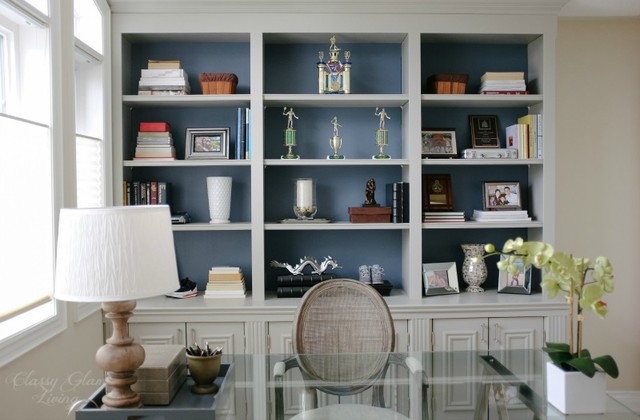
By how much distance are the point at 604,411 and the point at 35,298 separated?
212 cm

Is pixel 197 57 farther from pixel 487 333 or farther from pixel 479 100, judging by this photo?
pixel 487 333

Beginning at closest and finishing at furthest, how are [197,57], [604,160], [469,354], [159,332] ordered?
[469,354], [159,332], [197,57], [604,160]

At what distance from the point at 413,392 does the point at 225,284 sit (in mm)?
1642

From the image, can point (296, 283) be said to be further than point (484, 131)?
No

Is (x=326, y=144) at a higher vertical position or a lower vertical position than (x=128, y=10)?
lower

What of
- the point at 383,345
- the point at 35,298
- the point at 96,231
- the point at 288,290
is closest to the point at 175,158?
the point at 288,290

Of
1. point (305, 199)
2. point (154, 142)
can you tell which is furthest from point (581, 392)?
point (154, 142)

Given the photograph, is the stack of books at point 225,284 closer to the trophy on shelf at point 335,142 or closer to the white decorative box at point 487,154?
the trophy on shelf at point 335,142

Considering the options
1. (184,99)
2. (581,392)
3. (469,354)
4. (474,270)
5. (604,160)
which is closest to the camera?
(581,392)

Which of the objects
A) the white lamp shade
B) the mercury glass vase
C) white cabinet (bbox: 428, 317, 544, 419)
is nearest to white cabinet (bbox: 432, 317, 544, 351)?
white cabinet (bbox: 428, 317, 544, 419)

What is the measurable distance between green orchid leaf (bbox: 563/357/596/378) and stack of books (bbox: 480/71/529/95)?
210cm

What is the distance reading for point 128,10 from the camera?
3.25 meters

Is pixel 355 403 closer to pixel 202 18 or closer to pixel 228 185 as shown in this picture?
pixel 228 185

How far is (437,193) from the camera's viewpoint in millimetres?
3492
